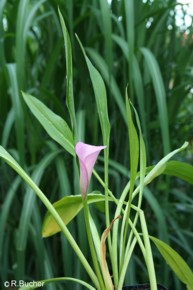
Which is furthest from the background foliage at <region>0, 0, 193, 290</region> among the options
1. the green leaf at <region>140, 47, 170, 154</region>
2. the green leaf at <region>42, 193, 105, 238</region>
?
the green leaf at <region>42, 193, 105, 238</region>

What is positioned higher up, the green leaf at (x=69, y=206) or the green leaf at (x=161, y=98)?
the green leaf at (x=161, y=98)

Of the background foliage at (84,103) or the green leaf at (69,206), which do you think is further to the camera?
the background foliage at (84,103)

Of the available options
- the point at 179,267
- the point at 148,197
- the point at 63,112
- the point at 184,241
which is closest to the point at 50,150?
the point at 63,112

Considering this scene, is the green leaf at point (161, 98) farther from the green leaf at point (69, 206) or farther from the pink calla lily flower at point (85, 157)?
the pink calla lily flower at point (85, 157)

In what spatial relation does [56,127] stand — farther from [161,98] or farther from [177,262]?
[161,98]

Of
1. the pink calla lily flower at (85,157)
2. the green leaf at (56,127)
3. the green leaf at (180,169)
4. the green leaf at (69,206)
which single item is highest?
the green leaf at (56,127)

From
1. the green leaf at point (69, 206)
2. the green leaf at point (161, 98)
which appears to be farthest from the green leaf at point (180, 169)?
the green leaf at point (161, 98)

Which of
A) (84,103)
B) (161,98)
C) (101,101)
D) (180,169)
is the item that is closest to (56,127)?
(101,101)
